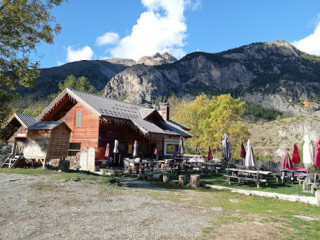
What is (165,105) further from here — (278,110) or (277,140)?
(278,110)

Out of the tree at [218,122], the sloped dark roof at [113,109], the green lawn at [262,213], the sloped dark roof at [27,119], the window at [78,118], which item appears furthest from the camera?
the tree at [218,122]

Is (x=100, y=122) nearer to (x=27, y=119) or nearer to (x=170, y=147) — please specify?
(x=27, y=119)

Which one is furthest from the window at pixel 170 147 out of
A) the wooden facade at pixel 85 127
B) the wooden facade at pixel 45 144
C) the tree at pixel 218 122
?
the wooden facade at pixel 45 144

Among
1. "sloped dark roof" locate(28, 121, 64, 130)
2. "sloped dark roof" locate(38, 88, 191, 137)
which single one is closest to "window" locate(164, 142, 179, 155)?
"sloped dark roof" locate(38, 88, 191, 137)

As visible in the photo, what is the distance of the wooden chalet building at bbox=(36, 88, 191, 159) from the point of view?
21484 mm

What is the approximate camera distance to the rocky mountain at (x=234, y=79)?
146 meters

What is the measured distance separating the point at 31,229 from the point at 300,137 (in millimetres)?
79315

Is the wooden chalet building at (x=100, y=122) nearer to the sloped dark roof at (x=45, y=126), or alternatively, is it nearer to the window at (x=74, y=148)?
the window at (x=74, y=148)

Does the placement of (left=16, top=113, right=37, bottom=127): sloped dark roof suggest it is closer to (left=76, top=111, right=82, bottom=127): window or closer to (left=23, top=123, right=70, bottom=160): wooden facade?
(left=76, top=111, right=82, bottom=127): window

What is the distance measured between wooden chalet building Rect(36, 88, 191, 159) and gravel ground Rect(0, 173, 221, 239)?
36.1 ft

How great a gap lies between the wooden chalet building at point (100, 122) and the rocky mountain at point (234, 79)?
11268 cm

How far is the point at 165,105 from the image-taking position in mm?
31766

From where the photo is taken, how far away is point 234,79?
17312cm

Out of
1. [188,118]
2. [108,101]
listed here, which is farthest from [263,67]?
[108,101]
